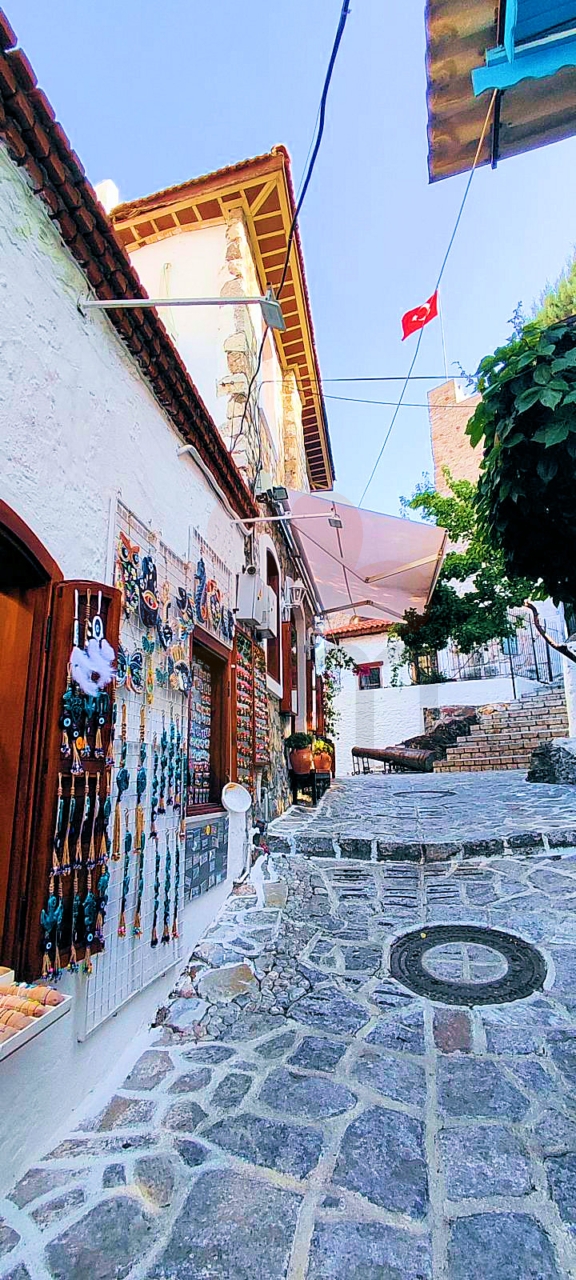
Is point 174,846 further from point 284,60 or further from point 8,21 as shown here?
point 284,60

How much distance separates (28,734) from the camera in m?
2.04

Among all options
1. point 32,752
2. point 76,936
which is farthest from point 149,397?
point 76,936

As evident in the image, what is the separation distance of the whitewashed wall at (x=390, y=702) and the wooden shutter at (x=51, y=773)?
14.8 meters

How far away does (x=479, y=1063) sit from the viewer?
2.33m

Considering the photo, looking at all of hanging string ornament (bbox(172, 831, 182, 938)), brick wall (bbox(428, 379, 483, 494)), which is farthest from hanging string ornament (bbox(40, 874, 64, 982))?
brick wall (bbox(428, 379, 483, 494))

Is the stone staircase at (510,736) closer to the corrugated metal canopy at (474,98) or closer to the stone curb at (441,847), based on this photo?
the stone curb at (441,847)

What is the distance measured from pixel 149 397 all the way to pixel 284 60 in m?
2.88

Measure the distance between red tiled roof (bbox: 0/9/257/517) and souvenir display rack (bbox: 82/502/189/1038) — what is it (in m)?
1.02

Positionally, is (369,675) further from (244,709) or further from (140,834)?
(140,834)

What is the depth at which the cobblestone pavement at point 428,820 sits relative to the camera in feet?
15.8

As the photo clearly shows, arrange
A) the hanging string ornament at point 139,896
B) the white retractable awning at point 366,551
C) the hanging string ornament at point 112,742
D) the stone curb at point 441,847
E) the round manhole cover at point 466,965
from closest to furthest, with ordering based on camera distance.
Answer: the hanging string ornament at point 112,742
the hanging string ornament at point 139,896
the round manhole cover at point 466,965
the stone curb at point 441,847
the white retractable awning at point 366,551

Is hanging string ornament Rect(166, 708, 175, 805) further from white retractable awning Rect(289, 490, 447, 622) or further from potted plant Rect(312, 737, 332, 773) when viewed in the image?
potted plant Rect(312, 737, 332, 773)

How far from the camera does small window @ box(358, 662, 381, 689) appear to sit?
1941 centimetres

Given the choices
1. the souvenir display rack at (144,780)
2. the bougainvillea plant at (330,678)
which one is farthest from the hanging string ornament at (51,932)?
the bougainvillea plant at (330,678)
